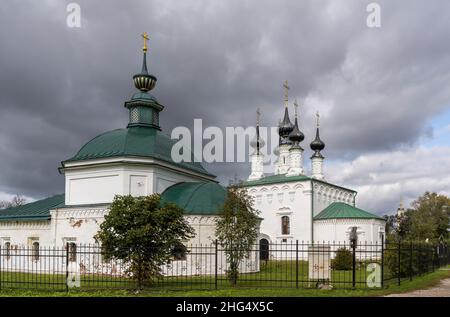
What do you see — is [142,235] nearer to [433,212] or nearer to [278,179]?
[278,179]

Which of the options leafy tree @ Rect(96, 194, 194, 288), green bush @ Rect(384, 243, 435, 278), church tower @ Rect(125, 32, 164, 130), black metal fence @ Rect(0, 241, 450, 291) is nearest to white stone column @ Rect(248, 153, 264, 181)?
church tower @ Rect(125, 32, 164, 130)

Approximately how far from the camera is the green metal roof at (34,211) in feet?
83.6

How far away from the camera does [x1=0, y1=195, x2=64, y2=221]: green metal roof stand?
2548cm

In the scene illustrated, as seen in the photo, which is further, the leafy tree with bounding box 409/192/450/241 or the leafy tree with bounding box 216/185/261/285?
the leafy tree with bounding box 409/192/450/241

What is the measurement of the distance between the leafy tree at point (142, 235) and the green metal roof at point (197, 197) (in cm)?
639

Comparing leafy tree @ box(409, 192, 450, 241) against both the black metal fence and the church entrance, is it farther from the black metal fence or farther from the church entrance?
the black metal fence

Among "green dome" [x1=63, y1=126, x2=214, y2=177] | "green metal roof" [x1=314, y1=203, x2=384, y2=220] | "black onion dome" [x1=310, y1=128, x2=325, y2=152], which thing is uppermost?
"black onion dome" [x1=310, y1=128, x2=325, y2=152]

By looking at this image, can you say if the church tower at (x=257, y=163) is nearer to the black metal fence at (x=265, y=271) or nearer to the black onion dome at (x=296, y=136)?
the black onion dome at (x=296, y=136)

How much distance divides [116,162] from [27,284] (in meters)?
8.42

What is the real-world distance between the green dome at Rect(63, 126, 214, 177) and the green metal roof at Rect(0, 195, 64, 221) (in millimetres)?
3779

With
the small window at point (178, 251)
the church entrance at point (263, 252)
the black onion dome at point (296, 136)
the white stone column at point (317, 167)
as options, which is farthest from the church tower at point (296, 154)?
the small window at point (178, 251)
